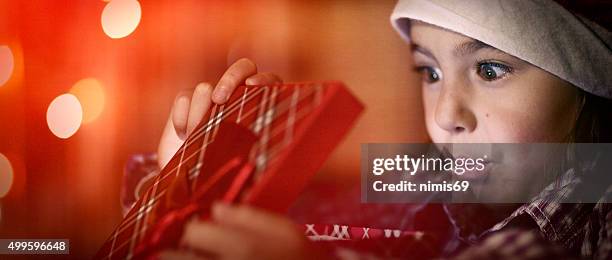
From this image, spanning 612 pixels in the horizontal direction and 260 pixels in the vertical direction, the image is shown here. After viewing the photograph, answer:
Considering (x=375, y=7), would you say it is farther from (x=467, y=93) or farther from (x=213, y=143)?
(x=213, y=143)

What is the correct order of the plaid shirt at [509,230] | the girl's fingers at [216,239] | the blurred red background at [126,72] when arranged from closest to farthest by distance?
the girl's fingers at [216,239] < the plaid shirt at [509,230] < the blurred red background at [126,72]

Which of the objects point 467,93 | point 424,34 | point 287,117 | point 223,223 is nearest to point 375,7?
point 424,34

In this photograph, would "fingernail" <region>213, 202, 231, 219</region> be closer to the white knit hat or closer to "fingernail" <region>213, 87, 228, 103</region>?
"fingernail" <region>213, 87, 228, 103</region>

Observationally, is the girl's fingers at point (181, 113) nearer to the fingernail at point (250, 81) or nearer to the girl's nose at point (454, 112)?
the fingernail at point (250, 81)

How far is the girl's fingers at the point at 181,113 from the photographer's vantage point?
1.02 meters

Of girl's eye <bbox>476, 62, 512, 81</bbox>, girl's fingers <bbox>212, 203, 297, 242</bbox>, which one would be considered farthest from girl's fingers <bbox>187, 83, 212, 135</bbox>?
girl's eye <bbox>476, 62, 512, 81</bbox>

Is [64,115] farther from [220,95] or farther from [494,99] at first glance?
[494,99]

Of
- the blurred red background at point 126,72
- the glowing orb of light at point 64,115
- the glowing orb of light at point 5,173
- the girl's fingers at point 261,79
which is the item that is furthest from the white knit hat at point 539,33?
the glowing orb of light at point 5,173

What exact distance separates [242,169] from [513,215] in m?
0.46

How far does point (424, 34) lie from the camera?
98 cm

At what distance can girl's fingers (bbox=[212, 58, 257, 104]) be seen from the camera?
95cm

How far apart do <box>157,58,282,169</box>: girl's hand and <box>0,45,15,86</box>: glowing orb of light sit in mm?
292

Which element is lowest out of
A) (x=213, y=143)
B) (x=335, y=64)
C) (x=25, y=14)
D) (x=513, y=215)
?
(x=513, y=215)

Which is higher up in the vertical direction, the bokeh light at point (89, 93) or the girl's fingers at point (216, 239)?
the bokeh light at point (89, 93)
